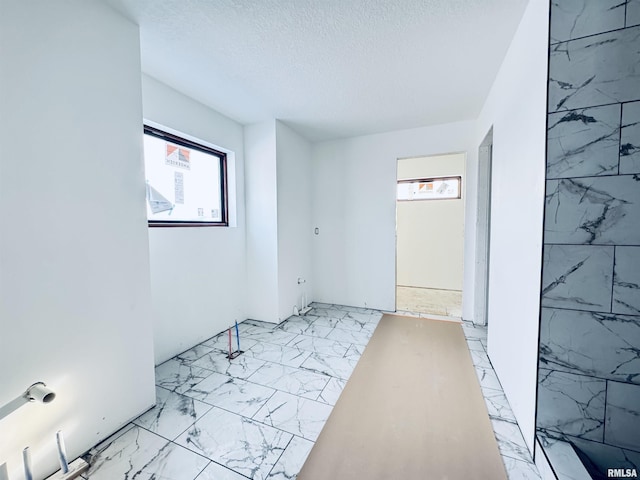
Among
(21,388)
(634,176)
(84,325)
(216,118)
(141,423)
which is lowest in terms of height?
(141,423)

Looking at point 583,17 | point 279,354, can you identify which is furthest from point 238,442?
point 583,17

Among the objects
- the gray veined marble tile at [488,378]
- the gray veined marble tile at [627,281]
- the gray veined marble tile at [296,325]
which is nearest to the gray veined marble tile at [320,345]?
the gray veined marble tile at [296,325]

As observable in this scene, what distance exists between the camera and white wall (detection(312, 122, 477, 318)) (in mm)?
3467

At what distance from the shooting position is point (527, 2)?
1.50 meters

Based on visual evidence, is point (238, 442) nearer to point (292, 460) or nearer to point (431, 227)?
point (292, 460)

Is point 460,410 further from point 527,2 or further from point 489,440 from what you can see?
point 527,2

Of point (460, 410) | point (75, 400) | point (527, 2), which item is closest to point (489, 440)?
point (460, 410)

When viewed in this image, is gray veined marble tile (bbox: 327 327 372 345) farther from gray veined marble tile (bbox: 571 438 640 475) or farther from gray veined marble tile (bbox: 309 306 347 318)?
gray veined marble tile (bbox: 571 438 640 475)

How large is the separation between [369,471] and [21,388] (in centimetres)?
176

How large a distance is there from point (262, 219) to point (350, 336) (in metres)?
1.81

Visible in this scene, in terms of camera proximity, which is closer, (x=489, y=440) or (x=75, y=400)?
(x=75, y=400)

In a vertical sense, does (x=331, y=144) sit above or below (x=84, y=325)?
above

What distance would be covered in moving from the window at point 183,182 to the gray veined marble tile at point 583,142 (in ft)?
9.32

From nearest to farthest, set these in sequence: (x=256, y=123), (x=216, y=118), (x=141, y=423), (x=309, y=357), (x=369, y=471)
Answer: (x=369, y=471) < (x=141, y=423) < (x=309, y=357) < (x=216, y=118) < (x=256, y=123)
